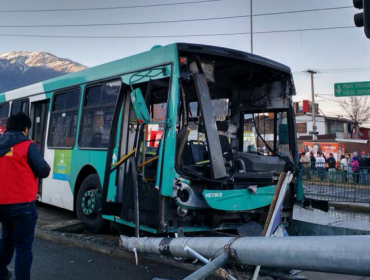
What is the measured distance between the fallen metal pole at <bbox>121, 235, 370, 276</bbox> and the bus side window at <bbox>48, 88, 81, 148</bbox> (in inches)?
213

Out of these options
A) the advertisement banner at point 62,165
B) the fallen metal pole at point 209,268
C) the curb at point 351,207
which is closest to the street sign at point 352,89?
the curb at point 351,207

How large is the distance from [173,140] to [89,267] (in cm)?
206

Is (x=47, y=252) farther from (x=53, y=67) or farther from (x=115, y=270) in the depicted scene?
(x=53, y=67)

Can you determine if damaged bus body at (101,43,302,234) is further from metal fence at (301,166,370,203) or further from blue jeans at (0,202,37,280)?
metal fence at (301,166,370,203)

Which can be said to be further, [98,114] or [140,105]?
[98,114]

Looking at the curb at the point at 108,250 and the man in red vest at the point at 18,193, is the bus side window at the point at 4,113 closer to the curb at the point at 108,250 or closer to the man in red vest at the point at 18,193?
the curb at the point at 108,250

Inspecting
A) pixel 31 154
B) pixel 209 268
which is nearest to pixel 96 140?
pixel 31 154

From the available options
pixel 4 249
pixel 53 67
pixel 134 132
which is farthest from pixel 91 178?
pixel 53 67

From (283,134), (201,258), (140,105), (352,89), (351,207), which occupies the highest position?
(352,89)

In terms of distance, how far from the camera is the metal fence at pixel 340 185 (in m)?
12.1

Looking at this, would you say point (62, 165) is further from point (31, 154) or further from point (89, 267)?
point (31, 154)

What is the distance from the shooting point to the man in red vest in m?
3.88

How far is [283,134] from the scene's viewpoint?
7215 mm

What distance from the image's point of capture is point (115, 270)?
504 cm
